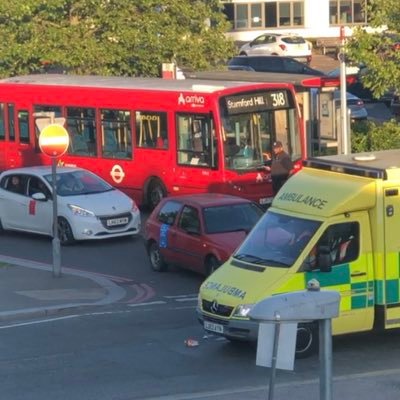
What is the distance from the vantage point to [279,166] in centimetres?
2661

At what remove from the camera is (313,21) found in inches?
2857

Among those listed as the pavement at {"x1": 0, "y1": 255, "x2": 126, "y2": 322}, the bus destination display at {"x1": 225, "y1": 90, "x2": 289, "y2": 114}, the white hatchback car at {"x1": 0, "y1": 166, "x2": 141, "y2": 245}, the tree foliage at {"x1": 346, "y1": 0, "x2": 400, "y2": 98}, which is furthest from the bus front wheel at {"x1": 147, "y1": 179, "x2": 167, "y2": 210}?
the pavement at {"x1": 0, "y1": 255, "x2": 126, "y2": 322}

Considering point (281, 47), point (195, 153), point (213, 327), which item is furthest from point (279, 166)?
point (281, 47)

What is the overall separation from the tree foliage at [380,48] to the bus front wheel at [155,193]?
17.1 feet

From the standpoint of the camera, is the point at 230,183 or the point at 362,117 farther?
the point at 362,117

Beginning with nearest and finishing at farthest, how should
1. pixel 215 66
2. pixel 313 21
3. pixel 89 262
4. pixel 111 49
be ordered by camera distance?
pixel 89 262
pixel 111 49
pixel 215 66
pixel 313 21

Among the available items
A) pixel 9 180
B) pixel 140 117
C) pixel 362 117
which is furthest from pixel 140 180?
pixel 362 117

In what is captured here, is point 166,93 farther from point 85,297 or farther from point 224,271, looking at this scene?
point 224,271

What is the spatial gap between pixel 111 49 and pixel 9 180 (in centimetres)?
1036

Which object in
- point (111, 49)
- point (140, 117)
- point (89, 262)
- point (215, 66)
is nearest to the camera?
point (89, 262)

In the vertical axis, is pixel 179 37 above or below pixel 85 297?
above

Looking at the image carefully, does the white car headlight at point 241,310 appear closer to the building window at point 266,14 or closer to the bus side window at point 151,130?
the bus side window at point 151,130

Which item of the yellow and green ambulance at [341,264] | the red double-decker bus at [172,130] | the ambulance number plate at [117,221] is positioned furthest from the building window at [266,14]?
the yellow and green ambulance at [341,264]

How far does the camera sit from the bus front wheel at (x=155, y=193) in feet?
94.7
